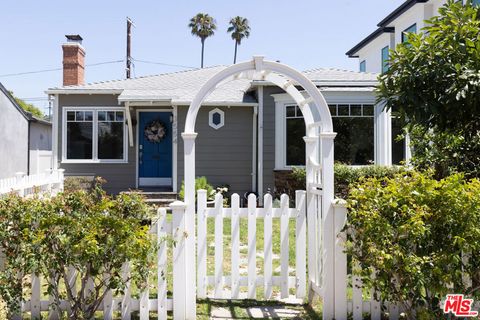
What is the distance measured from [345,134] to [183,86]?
5.76m

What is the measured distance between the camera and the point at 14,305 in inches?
154

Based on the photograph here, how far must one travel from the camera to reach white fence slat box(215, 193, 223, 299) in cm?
497

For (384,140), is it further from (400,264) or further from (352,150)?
(400,264)

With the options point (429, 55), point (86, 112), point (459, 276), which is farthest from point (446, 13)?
point (86, 112)

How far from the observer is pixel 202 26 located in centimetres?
4209

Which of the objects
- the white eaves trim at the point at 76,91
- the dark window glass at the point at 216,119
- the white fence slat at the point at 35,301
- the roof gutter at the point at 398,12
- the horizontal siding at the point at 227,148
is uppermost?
the roof gutter at the point at 398,12

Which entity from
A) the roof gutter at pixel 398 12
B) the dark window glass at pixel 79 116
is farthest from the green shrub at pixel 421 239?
the roof gutter at pixel 398 12

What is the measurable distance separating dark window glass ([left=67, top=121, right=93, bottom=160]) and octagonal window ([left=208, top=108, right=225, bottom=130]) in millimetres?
3771

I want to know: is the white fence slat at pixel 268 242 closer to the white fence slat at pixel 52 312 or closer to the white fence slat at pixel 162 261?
the white fence slat at pixel 162 261

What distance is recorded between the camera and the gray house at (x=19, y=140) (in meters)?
16.4

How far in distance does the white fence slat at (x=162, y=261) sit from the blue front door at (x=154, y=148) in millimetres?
10048

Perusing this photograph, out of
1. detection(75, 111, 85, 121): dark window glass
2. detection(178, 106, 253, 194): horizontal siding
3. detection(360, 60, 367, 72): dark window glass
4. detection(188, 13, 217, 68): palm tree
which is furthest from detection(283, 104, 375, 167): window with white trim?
detection(188, 13, 217, 68): palm tree

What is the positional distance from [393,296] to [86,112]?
12098mm

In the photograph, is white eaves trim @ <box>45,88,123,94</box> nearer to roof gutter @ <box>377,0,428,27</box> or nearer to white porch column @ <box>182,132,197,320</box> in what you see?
white porch column @ <box>182,132,197,320</box>
